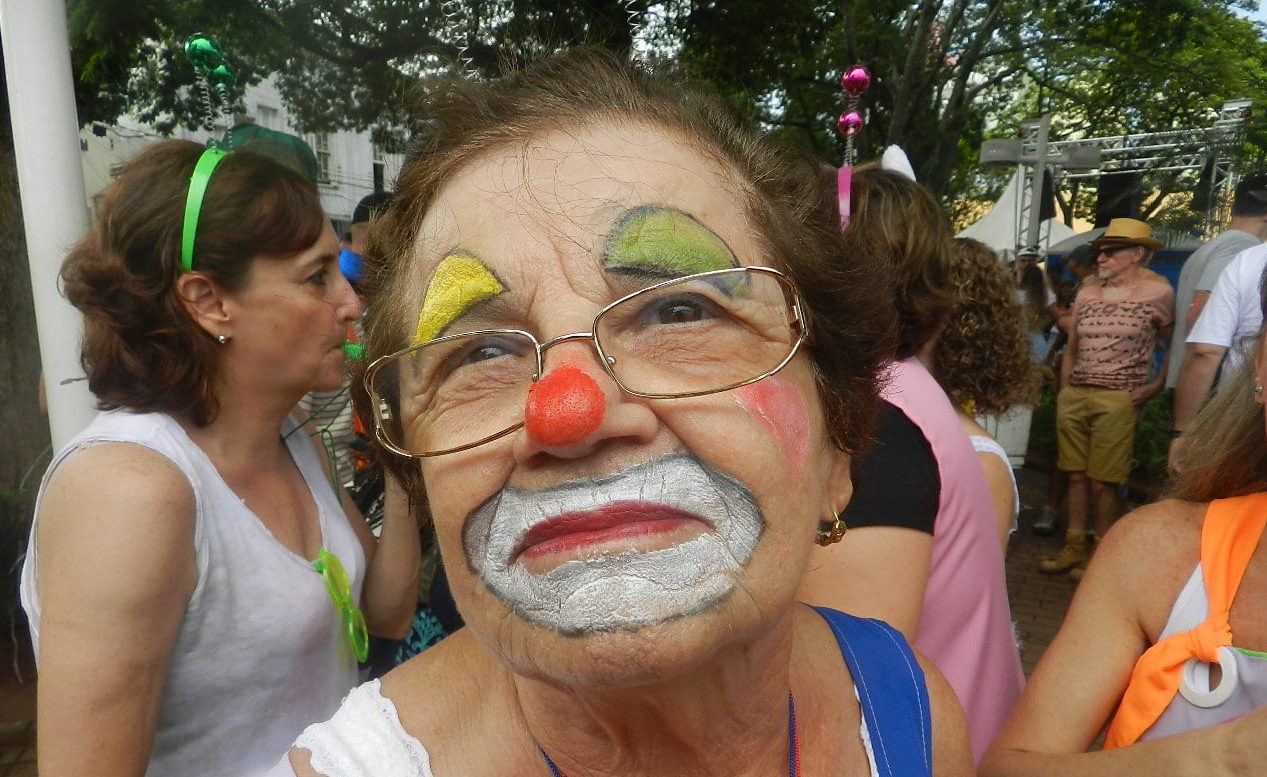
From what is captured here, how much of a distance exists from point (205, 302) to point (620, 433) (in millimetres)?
1434

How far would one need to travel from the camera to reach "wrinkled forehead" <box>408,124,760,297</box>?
43.8 inches

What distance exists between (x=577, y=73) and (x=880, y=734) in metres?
1.22

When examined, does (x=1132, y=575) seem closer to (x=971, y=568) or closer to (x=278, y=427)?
(x=971, y=568)

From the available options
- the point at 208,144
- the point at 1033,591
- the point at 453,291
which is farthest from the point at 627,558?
the point at 1033,591

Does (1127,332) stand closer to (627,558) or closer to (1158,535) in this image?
(1158,535)

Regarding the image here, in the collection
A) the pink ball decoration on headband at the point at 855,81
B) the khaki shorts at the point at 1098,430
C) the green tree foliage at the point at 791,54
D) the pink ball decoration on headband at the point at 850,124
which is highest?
the green tree foliage at the point at 791,54

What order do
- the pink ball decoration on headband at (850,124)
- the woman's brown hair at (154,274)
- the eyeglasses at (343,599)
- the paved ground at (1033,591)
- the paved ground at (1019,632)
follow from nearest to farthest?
the woman's brown hair at (154,274)
the eyeglasses at (343,599)
the pink ball decoration on headband at (850,124)
the paved ground at (1019,632)
the paved ground at (1033,591)

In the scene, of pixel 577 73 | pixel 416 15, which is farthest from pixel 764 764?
Answer: pixel 416 15

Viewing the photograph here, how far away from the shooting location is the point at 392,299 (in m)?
1.33

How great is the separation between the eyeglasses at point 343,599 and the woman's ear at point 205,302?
24.3 inches

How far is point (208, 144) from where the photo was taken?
2.11m

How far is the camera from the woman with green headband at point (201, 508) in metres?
1.47

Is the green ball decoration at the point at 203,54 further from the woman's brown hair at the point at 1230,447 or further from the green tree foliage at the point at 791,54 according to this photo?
the woman's brown hair at the point at 1230,447

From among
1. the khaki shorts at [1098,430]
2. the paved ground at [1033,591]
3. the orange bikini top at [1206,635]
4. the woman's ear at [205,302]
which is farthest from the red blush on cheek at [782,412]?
the khaki shorts at [1098,430]
